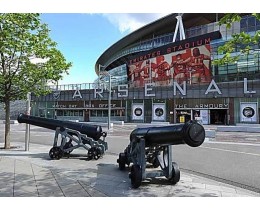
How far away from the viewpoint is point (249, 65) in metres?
41.1

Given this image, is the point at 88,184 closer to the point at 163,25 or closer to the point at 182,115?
the point at 182,115

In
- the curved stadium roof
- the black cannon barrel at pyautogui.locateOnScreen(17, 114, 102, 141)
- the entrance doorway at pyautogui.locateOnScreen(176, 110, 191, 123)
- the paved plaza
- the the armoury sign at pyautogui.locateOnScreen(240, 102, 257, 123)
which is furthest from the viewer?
the curved stadium roof

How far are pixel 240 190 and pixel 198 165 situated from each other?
3.31 metres

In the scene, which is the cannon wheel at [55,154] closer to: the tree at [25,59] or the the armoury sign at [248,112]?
the tree at [25,59]

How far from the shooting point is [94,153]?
10203 millimetres

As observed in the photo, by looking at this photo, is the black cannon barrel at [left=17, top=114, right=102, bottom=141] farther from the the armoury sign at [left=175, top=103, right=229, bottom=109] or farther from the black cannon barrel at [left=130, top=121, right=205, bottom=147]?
the the armoury sign at [left=175, top=103, right=229, bottom=109]

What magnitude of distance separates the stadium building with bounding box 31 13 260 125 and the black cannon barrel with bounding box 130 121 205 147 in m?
23.3

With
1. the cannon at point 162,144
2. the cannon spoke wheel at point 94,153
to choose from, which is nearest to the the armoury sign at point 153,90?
the cannon spoke wheel at point 94,153

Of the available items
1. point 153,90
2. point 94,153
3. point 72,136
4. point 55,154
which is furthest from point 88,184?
point 153,90

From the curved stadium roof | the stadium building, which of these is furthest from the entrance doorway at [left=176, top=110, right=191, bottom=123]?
the curved stadium roof

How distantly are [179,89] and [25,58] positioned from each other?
30.1m

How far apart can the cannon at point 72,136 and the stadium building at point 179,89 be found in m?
19.1

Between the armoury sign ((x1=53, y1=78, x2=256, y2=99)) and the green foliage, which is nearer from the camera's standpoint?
the green foliage

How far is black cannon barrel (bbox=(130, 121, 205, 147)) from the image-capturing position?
17.9 ft
